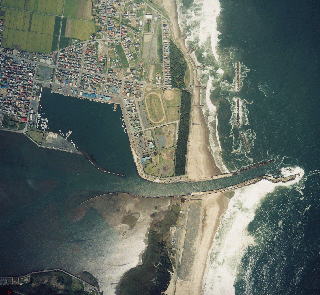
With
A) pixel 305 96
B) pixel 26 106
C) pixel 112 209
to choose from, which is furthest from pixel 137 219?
pixel 305 96

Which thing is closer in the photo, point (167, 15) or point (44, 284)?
A: point (44, 284)

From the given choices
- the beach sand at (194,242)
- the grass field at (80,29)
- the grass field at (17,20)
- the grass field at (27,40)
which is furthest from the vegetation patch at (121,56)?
the beach sand at (194,242)

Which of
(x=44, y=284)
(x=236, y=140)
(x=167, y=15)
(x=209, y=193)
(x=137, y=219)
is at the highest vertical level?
(x=167, y=15)

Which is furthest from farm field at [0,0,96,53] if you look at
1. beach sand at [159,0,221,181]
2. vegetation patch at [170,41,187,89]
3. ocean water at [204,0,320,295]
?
ocean water at [204,0,320,295]

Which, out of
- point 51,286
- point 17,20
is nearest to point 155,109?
point 17,20

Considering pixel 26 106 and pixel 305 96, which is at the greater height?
pixel 305 96

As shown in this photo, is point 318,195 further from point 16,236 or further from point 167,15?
point 16,236

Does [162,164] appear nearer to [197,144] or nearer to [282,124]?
[197,144]
